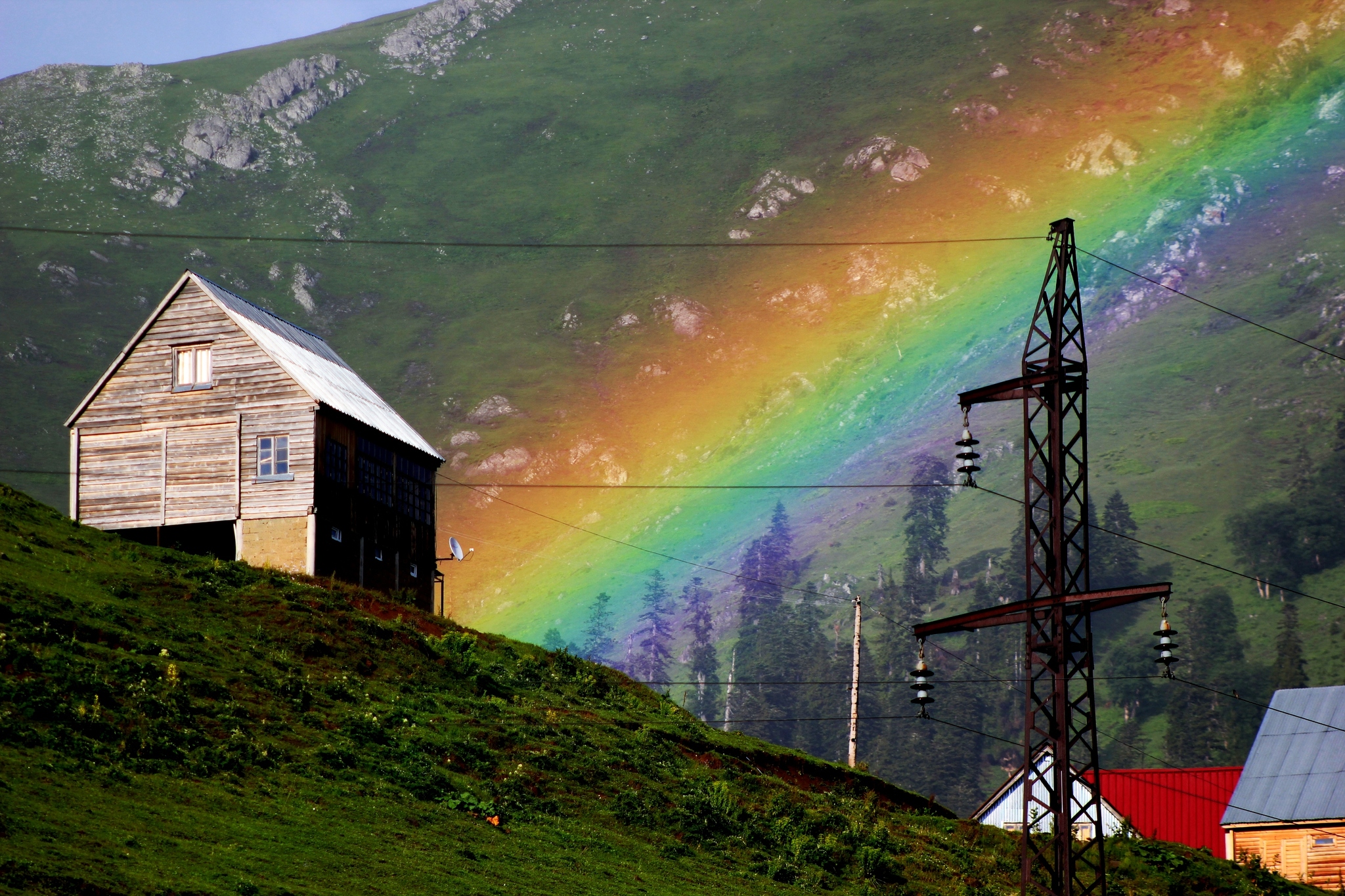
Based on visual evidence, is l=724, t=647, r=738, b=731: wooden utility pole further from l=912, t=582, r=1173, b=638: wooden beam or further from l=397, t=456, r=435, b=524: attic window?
l=912, t=582, r=1173, b=638: wooden beam

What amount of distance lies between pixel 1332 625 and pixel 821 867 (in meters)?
157

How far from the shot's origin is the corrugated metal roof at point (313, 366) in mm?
54719

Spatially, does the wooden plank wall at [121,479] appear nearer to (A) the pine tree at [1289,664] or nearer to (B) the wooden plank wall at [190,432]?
(B) the wooden plank wall at [190,432]

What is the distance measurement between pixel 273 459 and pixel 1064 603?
32806 millimetres

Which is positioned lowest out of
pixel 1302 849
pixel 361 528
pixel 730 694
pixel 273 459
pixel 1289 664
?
pixel 1302 849

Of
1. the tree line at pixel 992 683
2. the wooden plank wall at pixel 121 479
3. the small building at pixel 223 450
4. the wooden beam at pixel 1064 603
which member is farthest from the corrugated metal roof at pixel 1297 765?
the tree line at pixel 992 683

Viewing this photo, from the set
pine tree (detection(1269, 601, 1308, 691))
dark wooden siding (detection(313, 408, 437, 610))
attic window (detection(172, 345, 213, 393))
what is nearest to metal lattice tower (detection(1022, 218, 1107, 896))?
dark wooden siding (detection(313, 408, 437, 610))

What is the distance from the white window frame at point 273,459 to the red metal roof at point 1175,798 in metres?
47.5

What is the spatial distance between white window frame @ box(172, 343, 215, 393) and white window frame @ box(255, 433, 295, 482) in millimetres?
3520

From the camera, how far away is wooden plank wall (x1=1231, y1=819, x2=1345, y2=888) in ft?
185

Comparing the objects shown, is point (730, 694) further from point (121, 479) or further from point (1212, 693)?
point (121, 479)

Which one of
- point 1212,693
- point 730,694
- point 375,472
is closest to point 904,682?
point 730,694

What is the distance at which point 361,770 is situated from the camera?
3328 cm

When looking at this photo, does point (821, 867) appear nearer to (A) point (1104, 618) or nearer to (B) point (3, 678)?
(B) point (3, 678)
